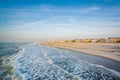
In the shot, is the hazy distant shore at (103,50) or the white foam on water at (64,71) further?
the hazy distant shore at (103,50)

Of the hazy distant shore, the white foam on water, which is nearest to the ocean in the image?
the white foam on water

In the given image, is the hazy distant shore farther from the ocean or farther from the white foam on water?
the white foam on water

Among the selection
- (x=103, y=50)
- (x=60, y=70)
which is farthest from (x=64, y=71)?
(x=103, y=50)

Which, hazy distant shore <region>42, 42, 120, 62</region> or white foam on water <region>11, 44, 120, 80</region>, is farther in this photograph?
hazy distant shore <region>42, 42, 120, 62</region>

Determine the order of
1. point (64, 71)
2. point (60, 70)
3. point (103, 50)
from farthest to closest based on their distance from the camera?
point (103, 50) → point (60, 70) → point (64, 71)

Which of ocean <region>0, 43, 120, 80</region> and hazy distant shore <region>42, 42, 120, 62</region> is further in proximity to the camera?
hazy distant shore <region>42, 42, 120, 62</region>

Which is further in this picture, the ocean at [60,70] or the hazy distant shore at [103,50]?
the hazy distant shore at [103,50]

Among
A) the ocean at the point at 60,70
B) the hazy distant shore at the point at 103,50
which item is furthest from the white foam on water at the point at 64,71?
the hazy distant shore at the point at 103,50

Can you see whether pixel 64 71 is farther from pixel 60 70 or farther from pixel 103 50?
pixel 103 50

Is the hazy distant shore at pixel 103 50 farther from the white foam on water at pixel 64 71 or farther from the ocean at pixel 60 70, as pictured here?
the white foam on water at pixel 64 71

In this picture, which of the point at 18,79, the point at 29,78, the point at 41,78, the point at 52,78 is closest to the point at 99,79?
the point at 52,78

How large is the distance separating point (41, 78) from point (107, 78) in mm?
5307

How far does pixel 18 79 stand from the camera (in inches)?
407

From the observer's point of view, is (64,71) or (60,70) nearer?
(64,71)
